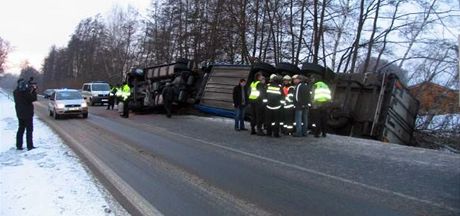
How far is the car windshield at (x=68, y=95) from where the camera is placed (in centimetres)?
2578

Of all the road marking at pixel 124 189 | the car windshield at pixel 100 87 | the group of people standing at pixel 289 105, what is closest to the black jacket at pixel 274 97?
the group of people standing at pixel 289 105

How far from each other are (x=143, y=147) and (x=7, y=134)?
687 cm

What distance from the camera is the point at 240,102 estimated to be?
16.8 meters

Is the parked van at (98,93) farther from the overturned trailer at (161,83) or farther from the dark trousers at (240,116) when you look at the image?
the dark trousers at (240,116)

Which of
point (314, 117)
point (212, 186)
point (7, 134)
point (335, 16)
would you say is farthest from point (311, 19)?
point (212, 186)

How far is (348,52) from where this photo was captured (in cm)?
2964

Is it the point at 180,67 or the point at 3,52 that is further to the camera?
the point at 3,52

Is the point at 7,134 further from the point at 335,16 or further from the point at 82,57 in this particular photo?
the point at 82,57

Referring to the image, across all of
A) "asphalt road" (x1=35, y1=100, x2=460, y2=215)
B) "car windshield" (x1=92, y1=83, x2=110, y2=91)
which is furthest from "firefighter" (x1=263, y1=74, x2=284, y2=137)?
"car windshield" (x1=92, y1=83, x2=110, y2=91)

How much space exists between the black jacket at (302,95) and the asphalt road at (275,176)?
96cm

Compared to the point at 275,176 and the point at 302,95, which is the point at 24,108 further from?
the point at 275,176

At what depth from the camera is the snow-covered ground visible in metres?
6.70

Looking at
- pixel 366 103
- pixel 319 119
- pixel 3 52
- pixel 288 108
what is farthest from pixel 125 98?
pixel 3 52

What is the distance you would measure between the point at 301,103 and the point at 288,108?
20.6 inches
